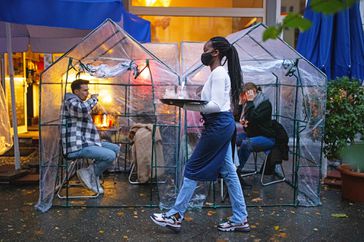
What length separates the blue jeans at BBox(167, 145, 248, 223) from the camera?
4.11 m

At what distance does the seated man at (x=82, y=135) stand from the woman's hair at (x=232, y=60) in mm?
1770

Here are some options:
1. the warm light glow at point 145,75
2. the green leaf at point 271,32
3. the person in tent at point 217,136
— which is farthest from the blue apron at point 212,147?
the green leaf at point 271,32

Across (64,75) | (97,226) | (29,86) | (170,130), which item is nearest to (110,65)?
(64,75)

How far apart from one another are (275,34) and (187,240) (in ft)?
10.4

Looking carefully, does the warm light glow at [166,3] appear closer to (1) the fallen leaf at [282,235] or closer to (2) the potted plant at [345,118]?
(2) the potted plant at [345,118]

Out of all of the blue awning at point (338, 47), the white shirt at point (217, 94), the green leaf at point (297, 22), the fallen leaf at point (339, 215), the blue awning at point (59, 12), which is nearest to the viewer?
the green leaf at point (297, 22)

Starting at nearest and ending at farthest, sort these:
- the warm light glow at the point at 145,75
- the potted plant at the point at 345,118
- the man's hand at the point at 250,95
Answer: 1. the potted plant at the point at 345,118
2. the man's hand at the point at 250,95
3. the warm light glow at the point at 145,75

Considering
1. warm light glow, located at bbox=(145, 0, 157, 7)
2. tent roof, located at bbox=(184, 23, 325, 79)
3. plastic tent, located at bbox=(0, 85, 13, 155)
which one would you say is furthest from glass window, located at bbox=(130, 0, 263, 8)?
plastic tent, located at bbox=(0, 85, 13, 155)

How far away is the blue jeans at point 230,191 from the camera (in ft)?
13.5

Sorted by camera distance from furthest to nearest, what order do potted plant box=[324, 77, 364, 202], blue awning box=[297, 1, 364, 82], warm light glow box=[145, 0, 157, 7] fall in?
1. warm light glow box=[145, 0, 157, 7]
2. blue awning box=[297, 1, 364, 82]
3. potted plant box=[324, 77, 364, 202]

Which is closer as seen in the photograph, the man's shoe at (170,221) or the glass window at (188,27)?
the man's shoe at (170,221)

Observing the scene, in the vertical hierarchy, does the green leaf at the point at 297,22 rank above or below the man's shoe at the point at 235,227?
above

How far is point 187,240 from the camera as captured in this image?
4027mm

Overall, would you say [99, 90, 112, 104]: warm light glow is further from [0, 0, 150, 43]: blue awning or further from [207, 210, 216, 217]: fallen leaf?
[207, 210, 216, 217]: fallen leaf
